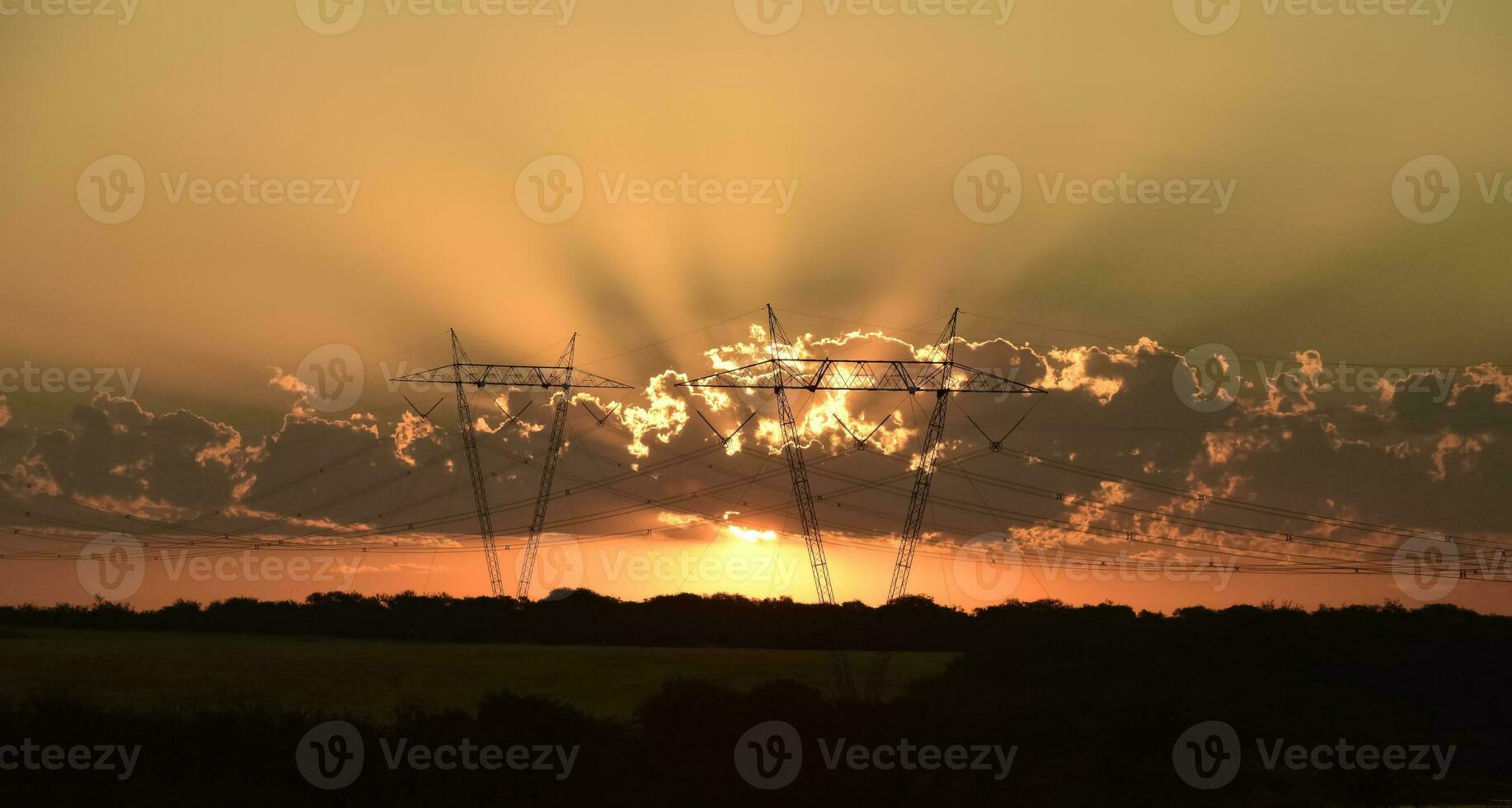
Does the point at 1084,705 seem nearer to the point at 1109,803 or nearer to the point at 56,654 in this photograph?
the point at 1109,803

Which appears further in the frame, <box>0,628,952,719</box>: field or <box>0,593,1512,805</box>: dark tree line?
<box>0,628,952,719</box>: field

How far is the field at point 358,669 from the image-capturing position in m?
93.1

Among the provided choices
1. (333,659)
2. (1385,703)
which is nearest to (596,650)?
(333,659)

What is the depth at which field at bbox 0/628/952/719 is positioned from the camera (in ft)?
305

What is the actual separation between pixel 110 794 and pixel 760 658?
91.8 metres

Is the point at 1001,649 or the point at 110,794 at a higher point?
the point at 1001,649

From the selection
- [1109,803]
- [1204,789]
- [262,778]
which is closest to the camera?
[262,778]

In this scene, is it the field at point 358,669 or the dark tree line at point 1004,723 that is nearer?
the dark tree line at point 1004,723

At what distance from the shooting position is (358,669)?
119 meters

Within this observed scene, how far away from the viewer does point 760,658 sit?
147250mm

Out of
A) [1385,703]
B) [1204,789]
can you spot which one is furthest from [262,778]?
[1385,703]

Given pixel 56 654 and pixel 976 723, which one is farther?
pixel 56 654

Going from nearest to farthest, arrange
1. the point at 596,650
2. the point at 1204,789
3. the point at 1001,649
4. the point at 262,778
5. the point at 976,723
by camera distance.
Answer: the point at 262,778
the point at 1204,789
the point at 976,723
the point at 1001,649
the point at 596,650

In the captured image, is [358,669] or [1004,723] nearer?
[1004,723]
